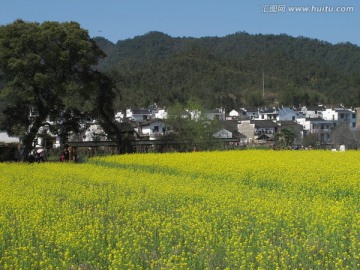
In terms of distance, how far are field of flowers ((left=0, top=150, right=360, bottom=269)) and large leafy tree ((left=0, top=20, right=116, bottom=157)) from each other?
60.5ft

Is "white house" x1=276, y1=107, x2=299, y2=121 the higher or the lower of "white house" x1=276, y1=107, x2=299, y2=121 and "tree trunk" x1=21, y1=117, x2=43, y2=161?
the higher

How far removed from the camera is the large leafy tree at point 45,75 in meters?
35.4

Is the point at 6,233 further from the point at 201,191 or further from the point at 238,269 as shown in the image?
the point at 201,191

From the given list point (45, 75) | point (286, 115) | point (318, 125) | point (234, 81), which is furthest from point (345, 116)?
point (45, 75)

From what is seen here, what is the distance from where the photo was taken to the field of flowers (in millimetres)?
8234

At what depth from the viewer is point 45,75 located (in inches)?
1371

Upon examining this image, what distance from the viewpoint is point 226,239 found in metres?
9.25

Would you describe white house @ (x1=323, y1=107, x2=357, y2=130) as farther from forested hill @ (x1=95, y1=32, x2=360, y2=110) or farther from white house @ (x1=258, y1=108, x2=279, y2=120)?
forested hill @ (x1=95, y1=32, x2=360, y2=110)

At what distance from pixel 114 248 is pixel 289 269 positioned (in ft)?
9.33

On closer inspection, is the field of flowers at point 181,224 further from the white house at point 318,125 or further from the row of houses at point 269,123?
the white house at point 318,125

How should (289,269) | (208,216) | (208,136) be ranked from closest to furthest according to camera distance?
(289,269), (208,216), (208,136)

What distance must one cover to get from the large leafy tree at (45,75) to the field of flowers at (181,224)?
18430 millimetres

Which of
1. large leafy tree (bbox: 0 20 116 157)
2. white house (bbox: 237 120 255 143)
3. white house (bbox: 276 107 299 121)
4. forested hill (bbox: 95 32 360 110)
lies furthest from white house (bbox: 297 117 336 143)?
large leafy tree (bbox: 0 20 116 157)

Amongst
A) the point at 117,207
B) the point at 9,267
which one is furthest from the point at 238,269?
the point at 117,207
